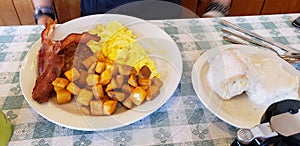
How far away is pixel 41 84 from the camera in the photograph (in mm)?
603

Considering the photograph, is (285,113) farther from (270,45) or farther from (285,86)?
(270,45)

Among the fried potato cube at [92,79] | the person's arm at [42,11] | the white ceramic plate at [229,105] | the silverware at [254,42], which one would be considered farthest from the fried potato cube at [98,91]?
the person's arm at [42,11]

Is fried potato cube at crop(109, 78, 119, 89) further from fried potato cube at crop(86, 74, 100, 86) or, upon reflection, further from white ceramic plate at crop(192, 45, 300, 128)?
white ceramic plate at crop(192, 45, 300, 128)

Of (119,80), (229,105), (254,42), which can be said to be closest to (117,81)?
(119,80)

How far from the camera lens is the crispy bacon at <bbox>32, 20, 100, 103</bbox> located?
592 millimetres

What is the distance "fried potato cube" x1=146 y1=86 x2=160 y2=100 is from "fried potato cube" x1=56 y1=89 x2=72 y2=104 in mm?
181

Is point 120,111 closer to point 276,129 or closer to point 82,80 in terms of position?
point 82,80

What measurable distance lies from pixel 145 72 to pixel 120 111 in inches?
4.6

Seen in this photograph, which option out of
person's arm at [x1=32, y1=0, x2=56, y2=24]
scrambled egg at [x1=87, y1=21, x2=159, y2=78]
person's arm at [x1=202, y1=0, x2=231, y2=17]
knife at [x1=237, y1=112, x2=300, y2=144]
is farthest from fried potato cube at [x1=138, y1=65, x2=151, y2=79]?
person's arm at [x1=32, y1=0, x2=56, y2=24]

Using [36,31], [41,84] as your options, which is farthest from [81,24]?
[41,84]

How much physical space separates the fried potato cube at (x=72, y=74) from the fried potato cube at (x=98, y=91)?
5cm

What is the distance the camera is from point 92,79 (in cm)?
60

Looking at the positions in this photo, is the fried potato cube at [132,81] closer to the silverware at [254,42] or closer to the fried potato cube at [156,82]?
the fried potato cube at [156,82]

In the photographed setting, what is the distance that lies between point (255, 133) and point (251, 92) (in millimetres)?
220
